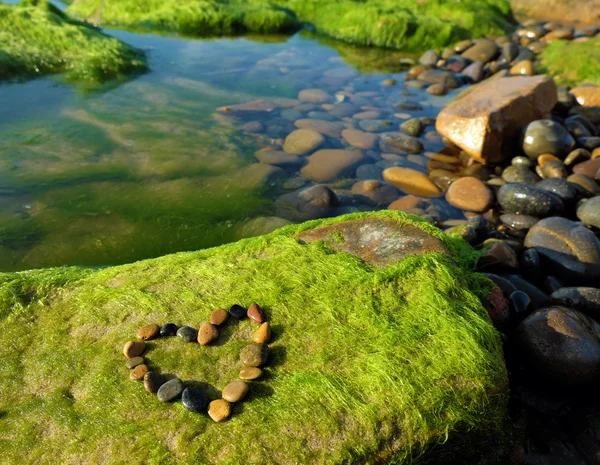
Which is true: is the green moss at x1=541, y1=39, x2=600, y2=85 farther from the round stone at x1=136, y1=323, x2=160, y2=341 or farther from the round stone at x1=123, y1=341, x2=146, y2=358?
the round stone at x1=123, y1=341, x2=146, y2=358

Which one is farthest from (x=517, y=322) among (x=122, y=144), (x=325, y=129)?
(x=122, y=144)

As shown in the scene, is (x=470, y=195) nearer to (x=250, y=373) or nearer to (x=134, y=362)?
(x=250, y=373)

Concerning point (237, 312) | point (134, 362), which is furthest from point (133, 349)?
point (237, 312)

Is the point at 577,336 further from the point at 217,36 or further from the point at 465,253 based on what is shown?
the point at 217,36

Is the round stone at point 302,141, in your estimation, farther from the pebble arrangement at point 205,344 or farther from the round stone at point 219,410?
the round stone at point 219,410

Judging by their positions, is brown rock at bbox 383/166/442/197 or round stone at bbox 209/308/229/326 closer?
round stone at bbox 209/308/229/326

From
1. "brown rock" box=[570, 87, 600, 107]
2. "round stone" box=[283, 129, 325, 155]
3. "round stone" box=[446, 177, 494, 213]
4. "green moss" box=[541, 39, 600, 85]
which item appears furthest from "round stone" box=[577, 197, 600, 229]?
"green moss" box=[541, 39, 600, 85]
